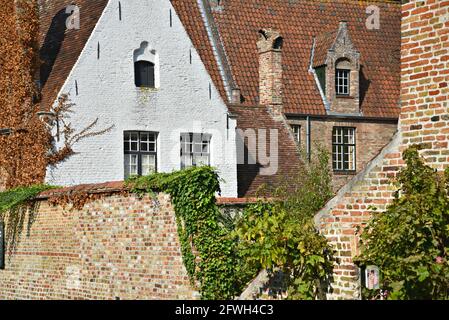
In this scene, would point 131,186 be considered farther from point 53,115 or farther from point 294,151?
point 294,151

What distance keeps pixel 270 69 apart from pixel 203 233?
1684 centimetres

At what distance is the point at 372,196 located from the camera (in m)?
12.1

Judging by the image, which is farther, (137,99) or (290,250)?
(137,99)

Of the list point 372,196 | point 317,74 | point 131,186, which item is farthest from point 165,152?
point 372,196

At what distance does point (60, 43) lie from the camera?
27.4 m

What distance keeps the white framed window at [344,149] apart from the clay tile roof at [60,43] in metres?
10.0

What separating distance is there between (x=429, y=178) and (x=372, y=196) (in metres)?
0.93

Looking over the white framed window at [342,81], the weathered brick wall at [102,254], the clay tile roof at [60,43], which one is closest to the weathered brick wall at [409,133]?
the weathered brick wall at [102,254]

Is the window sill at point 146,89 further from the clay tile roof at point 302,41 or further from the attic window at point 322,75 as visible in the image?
the attic window at point 322,75

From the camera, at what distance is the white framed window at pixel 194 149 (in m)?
27.3

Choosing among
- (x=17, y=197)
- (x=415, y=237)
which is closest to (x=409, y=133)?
(x=415, y=237)

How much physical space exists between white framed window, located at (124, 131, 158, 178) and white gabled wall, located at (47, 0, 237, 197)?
0.69 ft

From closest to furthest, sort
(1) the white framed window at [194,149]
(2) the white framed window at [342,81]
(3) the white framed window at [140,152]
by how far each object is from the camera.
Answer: (3) the white framed window at [140,152] < (1) the white framed window at [194,149] < (2) the white framed window at [342,81]

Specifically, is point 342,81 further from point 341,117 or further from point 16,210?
point 16,210
